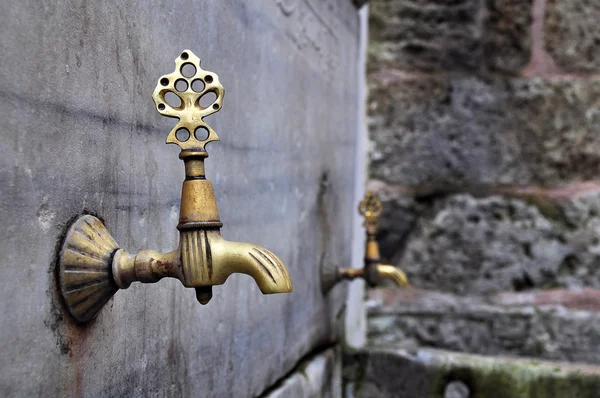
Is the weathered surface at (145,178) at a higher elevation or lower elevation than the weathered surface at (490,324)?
higher

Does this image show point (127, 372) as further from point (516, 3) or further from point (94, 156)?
point (516, 3)

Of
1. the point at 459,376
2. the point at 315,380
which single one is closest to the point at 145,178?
the point at 315,380

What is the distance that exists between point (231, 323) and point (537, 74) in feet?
3.04

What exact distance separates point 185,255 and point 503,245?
104 centimetres

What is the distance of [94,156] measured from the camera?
0.46 metres

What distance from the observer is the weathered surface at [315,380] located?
2.99 feet

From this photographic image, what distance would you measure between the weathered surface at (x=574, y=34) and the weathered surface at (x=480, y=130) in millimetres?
39

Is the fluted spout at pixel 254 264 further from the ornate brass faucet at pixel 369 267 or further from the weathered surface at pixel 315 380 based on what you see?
the ornate brass faucet at pixel 369 267

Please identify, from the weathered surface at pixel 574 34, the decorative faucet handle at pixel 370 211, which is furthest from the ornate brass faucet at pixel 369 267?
the weathered surface at pixel 574 34

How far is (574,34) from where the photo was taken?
1381 mm

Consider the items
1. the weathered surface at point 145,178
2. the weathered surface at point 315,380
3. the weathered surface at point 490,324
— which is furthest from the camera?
the weathered surface at point 490,324

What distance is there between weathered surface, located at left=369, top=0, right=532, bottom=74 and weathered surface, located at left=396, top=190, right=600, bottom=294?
0.27 m

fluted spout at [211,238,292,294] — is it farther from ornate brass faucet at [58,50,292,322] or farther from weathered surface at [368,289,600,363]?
weathered surface at [368,289,600,363]

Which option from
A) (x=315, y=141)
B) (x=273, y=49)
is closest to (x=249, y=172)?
(x=273, y=49)
